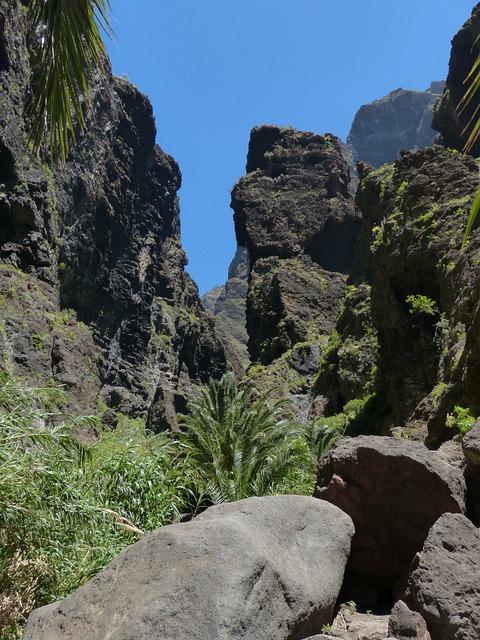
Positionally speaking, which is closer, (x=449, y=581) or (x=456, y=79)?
(x=449, y=581)

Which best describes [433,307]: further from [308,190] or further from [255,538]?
[308,190]

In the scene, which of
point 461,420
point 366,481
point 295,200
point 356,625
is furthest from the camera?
point 295,200

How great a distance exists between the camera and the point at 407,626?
11.3 ft

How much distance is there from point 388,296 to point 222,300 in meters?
98.9

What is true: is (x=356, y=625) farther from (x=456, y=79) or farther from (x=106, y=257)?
(x=106, y=257)

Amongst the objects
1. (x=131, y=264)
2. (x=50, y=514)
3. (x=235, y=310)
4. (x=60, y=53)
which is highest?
(x=235, y=310)

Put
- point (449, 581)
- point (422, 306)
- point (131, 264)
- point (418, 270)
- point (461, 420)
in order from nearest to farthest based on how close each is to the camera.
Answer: point (449, 581) → point (461, 420) → point (422, 306) → point (418, 270) → point (131, 264)

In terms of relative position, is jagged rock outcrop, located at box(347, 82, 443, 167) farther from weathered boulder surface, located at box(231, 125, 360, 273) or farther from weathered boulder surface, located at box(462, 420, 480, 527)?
weathered boulder surface, located at box(462, 420, 480, 527)

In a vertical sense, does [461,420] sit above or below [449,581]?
above

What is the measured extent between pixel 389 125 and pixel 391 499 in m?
138

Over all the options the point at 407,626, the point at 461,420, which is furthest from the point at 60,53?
the point at 461,420

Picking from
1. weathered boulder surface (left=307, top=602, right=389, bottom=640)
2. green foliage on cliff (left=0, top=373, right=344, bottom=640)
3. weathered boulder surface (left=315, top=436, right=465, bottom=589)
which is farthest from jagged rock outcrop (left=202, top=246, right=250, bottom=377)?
weathered boulder surface (left=307, top=602, right=389, bottom=640)

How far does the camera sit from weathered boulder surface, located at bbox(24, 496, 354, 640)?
332 cm

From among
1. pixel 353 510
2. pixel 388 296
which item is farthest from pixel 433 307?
pixel 353 510
